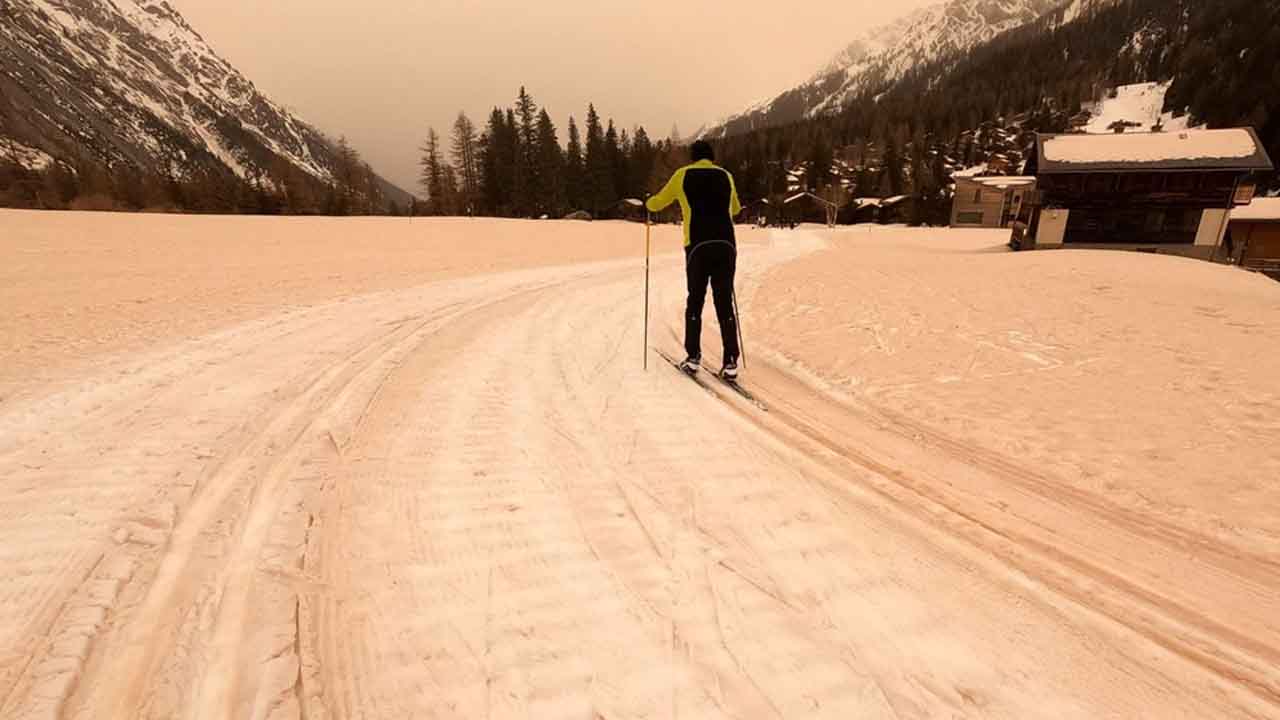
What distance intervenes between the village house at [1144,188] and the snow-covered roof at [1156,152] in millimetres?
39

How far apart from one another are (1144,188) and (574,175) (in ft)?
171

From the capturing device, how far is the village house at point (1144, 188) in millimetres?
24781

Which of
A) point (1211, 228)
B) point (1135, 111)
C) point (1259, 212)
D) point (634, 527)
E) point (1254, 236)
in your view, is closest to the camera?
point (634, 527)

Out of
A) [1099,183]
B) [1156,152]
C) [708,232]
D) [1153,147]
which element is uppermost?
[1153,147]

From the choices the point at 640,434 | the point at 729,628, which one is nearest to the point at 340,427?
the point at 640,434

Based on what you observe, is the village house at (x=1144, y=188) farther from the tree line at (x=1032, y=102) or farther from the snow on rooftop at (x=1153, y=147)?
the tree line at (x=1032, y=102)

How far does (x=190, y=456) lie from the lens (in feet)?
10.4

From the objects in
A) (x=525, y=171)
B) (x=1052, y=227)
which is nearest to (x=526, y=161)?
(x=525, y=171)

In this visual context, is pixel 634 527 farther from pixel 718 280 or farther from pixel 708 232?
pixel 708 232

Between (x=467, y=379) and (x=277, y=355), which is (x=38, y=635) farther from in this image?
(x=277, y=355)

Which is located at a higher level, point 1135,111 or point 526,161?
point 1135,111

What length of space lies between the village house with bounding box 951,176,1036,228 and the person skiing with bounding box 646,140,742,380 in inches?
2807

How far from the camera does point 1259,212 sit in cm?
2903

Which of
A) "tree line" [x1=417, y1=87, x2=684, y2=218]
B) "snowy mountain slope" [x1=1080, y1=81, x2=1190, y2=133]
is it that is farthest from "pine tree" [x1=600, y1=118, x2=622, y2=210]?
"snowy mountain slope" [x1=1080, y1=81, x2=1190, y2=133]
